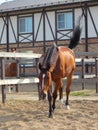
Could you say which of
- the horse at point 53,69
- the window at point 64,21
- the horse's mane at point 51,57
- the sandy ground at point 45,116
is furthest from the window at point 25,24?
the horse's mane at point 51,57

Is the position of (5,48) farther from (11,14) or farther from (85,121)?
(85,121)

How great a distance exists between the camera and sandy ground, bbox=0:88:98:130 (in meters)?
7.26

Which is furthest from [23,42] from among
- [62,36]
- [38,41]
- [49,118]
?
[49,118]

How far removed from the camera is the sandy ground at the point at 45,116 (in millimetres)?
7258

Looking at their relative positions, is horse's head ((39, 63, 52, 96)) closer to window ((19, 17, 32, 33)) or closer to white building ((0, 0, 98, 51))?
white building ((0, 0, 98, 51))

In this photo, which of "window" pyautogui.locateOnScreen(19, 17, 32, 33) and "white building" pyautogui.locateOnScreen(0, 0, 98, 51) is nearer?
"white building" pyautogui.locateOnScreen(0, 0, 98, 51)

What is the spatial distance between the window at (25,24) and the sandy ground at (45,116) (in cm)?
1769

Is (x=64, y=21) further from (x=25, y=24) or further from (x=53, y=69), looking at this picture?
(x=53, y=69)

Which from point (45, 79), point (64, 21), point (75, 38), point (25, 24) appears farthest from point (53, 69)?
point (25, 24)

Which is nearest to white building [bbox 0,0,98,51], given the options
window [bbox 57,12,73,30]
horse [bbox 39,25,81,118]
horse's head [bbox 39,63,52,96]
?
window [bbox 57,12,73,30]

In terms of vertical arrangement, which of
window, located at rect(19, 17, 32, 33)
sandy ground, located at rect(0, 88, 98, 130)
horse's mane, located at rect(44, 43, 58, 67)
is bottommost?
sandy ground, located at rect(0, 88, 98, 130)

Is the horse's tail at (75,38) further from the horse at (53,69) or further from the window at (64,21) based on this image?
the window at (64,21)

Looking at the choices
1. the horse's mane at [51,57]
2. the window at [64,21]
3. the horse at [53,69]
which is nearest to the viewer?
the horse at [53,69]

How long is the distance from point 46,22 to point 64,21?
1.25 meters
